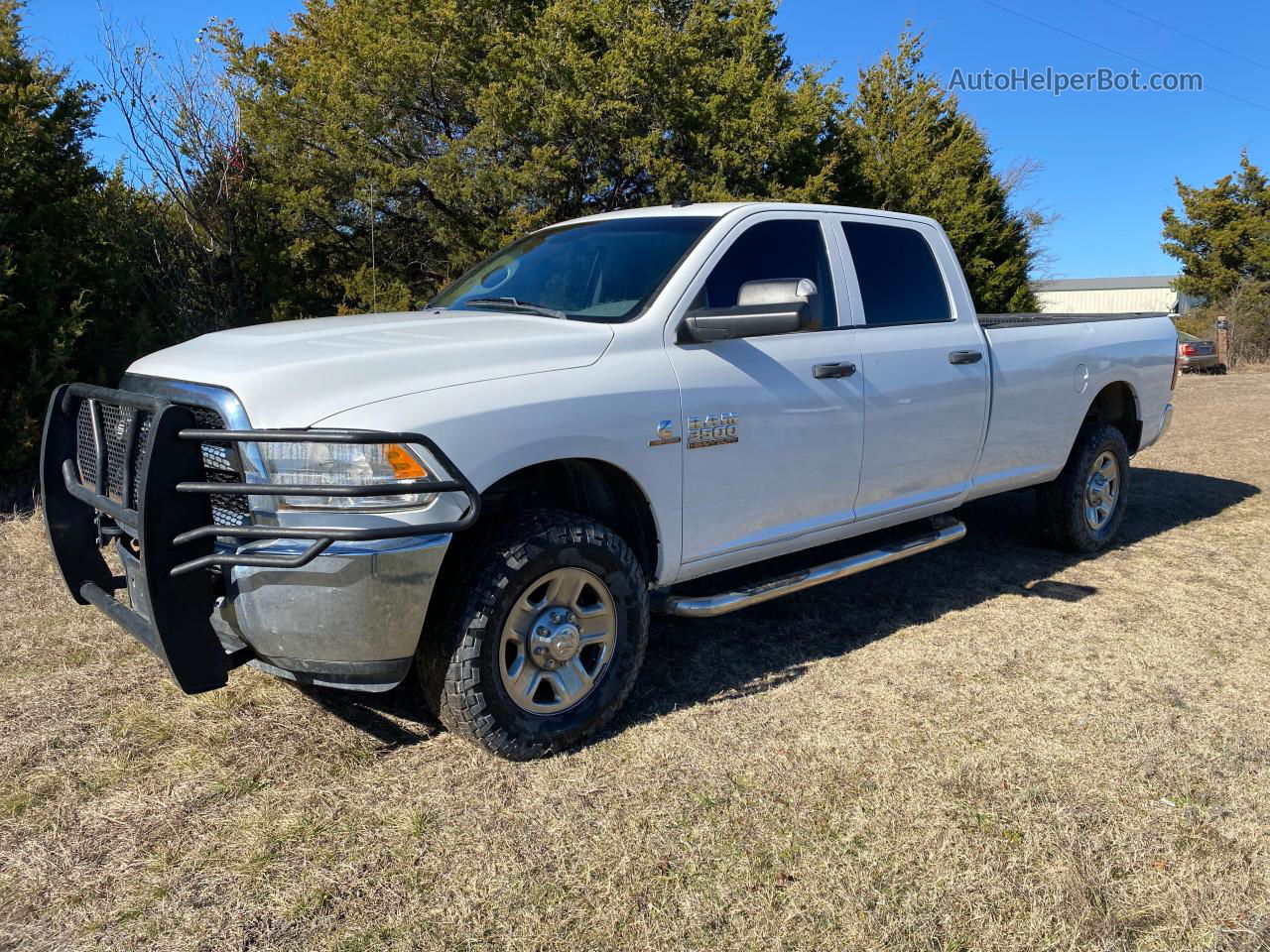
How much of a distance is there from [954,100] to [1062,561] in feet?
63.8

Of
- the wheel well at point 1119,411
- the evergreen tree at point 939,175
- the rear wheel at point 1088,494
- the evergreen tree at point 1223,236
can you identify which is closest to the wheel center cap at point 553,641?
the rear wheel at point 1088,494

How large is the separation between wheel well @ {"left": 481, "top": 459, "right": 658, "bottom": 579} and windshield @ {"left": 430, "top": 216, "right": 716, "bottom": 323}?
1.95ft

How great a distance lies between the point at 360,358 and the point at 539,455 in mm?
642

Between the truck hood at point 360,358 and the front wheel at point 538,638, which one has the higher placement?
the truck hood at point 360,358

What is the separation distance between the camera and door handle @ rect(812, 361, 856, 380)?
395 centimetres

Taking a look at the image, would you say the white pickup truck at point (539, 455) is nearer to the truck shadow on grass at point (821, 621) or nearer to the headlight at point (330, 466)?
the headlight at point (330, 466)

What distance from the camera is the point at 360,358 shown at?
289 cm

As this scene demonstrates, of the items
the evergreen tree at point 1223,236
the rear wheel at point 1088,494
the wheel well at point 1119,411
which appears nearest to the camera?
the rear wheel at point 1088,494

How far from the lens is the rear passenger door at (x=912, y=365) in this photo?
4.29 metres

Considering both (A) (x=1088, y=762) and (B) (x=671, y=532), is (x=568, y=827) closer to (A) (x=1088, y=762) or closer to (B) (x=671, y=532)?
(B) (x=671, y=532)

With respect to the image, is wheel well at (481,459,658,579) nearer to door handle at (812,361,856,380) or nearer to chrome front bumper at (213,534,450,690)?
chrome front bumper at (213,534,450,690)

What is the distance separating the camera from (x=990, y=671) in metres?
4.07

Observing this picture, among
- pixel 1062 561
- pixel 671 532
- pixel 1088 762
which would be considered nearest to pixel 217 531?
pixel 671 532

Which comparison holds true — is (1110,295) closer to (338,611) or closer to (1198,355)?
(1198,355)
